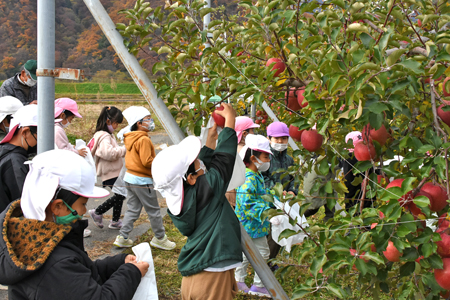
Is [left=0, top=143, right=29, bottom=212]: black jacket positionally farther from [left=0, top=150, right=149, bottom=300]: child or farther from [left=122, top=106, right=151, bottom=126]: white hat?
[left=122, top=106, right=151, bottom=126]: white hat

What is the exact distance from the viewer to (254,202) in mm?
3152

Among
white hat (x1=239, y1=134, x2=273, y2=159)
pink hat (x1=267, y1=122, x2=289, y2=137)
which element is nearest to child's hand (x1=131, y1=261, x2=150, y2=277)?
white hat (x1=239, y1=134, x2=273, y2=159)

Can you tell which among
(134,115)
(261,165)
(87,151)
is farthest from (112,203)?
(261,165)

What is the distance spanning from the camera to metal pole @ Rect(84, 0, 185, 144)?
1.85 m

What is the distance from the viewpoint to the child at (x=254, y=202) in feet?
10.3

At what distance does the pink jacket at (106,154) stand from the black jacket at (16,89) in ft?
2.47

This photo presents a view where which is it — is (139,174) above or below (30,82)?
below

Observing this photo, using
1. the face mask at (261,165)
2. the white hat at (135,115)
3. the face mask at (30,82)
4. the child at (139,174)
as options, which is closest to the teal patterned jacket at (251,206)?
the face mask at (261,165)

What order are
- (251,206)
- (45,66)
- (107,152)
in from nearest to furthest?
(45,66) → (251,206) → (107,152)

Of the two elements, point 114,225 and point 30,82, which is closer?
point 30,82

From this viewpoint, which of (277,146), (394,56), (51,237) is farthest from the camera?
(277,146)

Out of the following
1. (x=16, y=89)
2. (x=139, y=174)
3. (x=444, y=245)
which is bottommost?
(x=139, y=174)

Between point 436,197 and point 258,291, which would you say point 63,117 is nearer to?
point 258,291

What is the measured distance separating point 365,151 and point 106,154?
3.13 m
